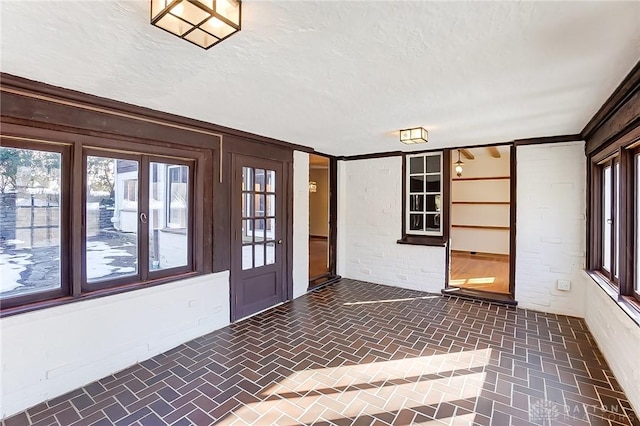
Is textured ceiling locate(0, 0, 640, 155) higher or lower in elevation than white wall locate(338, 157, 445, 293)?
higher

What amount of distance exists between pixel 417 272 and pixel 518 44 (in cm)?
408

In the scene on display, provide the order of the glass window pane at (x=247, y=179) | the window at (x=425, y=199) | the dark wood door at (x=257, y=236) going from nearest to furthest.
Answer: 1. the dark wood door at (x=257, y=236)
2. the glass window pane at (x=247, y=179)
3. the window at (x=425, y=199)

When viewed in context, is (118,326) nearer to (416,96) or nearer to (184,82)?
(184,82)

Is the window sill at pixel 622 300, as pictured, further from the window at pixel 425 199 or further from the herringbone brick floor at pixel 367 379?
the window at pixel 425 199

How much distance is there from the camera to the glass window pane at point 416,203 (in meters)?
5.47

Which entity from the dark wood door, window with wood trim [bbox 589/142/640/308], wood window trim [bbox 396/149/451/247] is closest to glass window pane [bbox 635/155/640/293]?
window with wood trim [bbox 589/142/640/308]

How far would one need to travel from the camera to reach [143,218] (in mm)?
3117

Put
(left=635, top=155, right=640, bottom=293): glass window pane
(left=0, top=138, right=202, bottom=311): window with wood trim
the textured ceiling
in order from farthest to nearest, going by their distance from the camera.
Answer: (left=635, top=155, right=640, bottom=293): glass window pane < (left=0, top=138, right=202, bottom=311): window with wood trim < the textured ceiling

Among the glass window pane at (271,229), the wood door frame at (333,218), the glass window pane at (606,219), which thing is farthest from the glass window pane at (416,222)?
the glass window pane at (271,229)

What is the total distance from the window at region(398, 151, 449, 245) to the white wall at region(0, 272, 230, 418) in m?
3.52

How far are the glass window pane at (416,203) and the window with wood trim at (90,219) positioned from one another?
11.7ft

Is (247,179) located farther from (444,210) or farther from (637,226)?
(637,226)

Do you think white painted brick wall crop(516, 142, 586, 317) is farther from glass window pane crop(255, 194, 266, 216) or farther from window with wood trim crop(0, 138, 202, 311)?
window with wood trim crop(0, 138, 202, 311)

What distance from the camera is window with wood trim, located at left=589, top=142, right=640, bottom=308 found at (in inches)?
103
